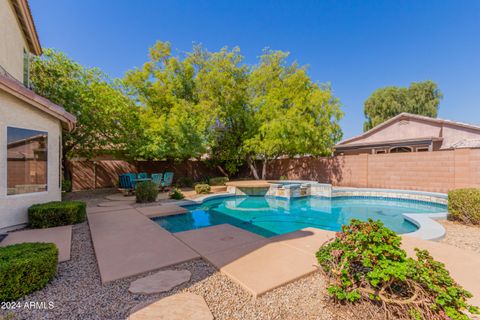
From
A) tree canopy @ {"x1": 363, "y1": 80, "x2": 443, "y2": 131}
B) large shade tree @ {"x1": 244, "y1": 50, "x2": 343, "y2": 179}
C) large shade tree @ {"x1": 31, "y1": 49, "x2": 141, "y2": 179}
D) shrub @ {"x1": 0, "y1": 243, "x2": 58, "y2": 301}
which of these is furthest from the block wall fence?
tree canopy @ {"x1": 363, "y1": 80, "x2": 443, "y2": 131}

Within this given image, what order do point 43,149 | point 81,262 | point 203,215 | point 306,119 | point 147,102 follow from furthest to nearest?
point 147,102
point 306,119
point 203,215
point 43,149
point 81,262

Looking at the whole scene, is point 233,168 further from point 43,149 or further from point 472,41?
point 472,41

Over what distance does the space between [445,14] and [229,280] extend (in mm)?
20012

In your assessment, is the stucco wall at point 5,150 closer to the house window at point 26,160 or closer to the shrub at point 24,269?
the house window at point 26,160

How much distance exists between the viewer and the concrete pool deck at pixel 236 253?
3410mm

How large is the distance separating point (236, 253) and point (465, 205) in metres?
6.73

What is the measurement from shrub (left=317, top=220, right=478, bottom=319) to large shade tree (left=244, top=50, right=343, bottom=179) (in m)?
12.4

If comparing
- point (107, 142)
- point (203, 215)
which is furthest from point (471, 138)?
point (107, 142)

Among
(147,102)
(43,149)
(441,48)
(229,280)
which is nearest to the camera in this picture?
(229,280)

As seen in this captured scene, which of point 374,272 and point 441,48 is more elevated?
point 441,48

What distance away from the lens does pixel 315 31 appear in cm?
1588

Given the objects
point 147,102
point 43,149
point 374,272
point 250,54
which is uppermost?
point 250,54

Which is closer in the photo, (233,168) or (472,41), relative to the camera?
(472,41)

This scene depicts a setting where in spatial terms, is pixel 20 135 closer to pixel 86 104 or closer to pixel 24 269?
pixel 24 269
